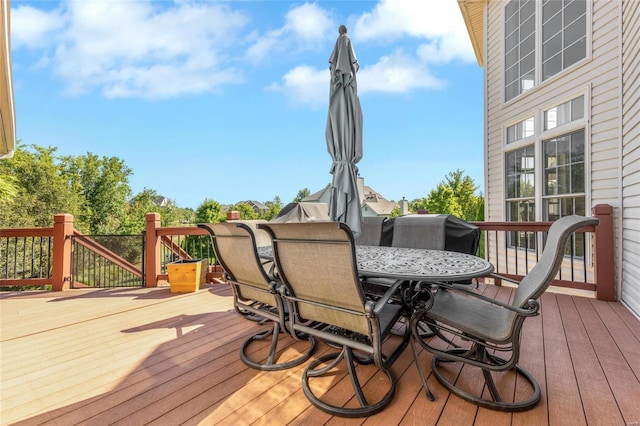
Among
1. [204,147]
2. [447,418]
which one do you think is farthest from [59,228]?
[204,147]

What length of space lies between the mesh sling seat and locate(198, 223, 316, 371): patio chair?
225 millimetres

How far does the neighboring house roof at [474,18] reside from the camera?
23.1 ft

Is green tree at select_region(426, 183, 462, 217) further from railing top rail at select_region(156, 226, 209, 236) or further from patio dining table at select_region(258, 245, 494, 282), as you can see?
patio dining table at select_region(258, 245, 494, 282)

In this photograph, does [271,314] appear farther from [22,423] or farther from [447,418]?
[22,423]

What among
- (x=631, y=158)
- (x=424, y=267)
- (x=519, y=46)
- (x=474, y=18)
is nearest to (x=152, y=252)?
(x=424, y=267)

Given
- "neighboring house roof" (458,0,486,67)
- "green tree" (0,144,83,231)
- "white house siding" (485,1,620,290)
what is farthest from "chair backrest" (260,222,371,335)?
"green tree" (0,144,83,231)

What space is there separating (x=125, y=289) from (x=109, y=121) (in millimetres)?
37477

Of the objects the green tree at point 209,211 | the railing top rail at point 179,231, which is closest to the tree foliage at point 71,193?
the green tree at point 209,211

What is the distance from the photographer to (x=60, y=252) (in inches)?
189

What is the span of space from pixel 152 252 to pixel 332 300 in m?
4.36

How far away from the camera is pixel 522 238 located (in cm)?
592

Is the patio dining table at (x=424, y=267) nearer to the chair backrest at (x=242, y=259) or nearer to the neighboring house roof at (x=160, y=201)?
the chair backrest at (x=242, y=259)

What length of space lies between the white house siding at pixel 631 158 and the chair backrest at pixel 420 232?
2.11 metres

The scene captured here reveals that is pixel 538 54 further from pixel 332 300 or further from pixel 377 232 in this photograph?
pixel 332 300
